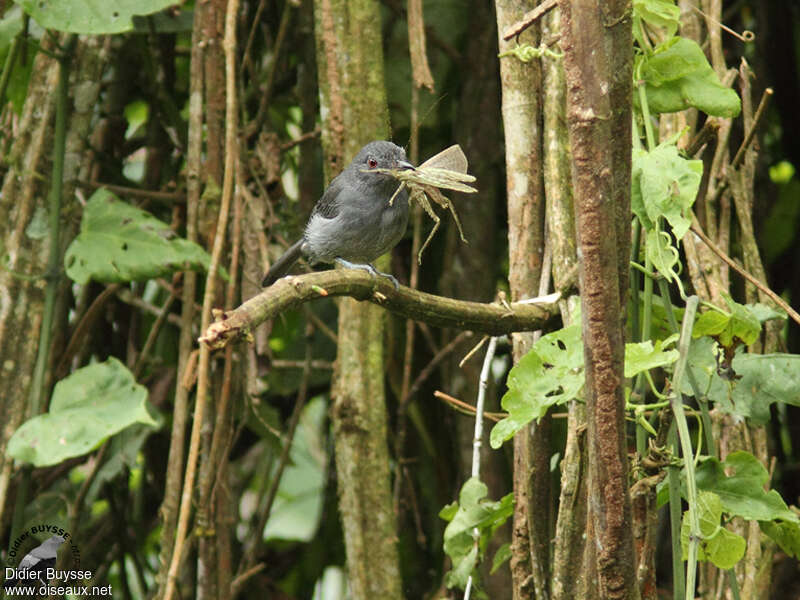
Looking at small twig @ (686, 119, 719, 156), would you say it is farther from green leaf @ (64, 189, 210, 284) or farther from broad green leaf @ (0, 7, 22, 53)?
broad green leaf @ (0, 7, 22, 53)

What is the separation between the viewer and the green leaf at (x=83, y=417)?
7.55 feet

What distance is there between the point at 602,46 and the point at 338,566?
3064mm

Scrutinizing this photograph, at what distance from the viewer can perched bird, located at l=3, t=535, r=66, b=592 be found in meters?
3.05

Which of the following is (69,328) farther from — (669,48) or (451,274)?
(669,48)

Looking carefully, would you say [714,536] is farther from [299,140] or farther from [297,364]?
[297,364]

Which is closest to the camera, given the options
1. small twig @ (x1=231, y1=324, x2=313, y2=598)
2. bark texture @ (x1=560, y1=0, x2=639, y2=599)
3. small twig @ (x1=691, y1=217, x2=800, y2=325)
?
bark texture @ (x1=560, y1=0, x2=639, y2=599)

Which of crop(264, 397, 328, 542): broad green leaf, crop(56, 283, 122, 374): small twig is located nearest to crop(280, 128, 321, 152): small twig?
crop(56, 283, 122, 374): small twig

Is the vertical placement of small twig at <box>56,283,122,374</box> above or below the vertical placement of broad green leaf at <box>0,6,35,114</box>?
below

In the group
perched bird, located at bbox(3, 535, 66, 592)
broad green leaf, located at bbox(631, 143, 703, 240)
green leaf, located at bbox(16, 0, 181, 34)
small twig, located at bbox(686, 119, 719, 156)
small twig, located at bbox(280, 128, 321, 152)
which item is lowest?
perched bird, located at bbox(3, 535, 66, 592)

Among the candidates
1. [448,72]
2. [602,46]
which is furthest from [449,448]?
[602,46]

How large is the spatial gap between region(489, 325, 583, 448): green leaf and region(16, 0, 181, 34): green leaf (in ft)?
4.98

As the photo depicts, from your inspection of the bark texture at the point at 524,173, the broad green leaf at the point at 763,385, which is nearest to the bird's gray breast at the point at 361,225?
the bark texture at the point at 524,173

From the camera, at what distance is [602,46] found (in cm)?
130

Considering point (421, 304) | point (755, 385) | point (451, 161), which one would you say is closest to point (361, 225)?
point (451, 161)
